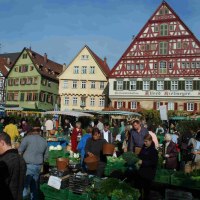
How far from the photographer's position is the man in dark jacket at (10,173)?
164 inches

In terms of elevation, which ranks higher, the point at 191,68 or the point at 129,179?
the point at 191,68

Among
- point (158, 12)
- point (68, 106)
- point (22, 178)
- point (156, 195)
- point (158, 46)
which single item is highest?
point (158, 12)

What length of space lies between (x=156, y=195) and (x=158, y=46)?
34.4 m

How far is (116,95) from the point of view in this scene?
42.8 metres

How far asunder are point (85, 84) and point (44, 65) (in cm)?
993

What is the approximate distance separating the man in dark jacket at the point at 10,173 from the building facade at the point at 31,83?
46.2 metres

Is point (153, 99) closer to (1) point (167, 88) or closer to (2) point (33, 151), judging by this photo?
(1) point (167, 88)

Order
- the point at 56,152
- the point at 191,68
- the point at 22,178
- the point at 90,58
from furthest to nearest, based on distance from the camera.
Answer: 1. the point at 90,58
2. the point at 191,68
3. the point at 56,152
4. the point at 22,178

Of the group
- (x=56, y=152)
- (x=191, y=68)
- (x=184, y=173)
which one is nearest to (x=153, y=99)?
(x=191, y=68)

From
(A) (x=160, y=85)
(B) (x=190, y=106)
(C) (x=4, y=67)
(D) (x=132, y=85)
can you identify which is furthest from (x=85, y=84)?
(C) (x=4, y=67)

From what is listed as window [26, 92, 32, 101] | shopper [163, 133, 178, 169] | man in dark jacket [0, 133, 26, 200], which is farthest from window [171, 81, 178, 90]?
man in dark jacket [0, 133, 26, 200]

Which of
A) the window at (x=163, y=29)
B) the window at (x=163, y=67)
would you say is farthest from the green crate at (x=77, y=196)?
the window at (x=163, y=29)

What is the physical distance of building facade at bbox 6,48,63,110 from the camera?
51250 mm

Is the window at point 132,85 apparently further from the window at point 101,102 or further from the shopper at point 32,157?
the shopper at point 32,157
